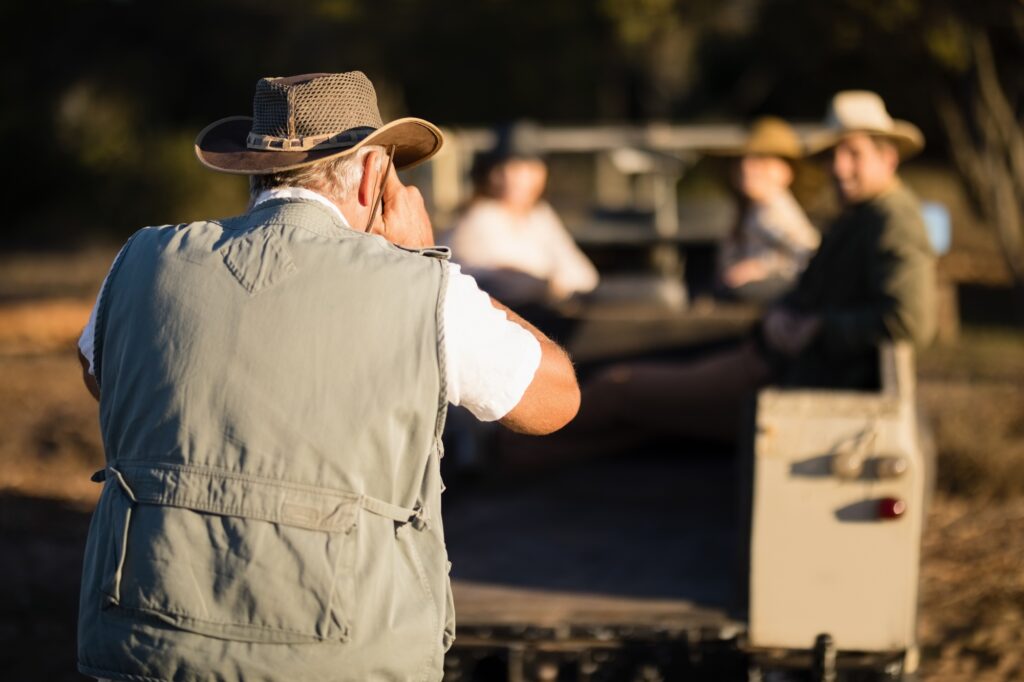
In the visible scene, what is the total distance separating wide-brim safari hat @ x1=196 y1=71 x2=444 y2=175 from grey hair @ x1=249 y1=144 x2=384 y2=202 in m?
0.02

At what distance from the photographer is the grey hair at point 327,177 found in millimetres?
2412

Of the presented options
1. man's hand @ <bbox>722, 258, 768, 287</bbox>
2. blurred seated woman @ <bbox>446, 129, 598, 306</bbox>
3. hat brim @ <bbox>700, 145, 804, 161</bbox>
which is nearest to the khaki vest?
blurred seated woman @ <bbox>446, 129, 598, 306</bbox>

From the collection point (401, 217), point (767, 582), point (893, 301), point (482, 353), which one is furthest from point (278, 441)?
point (893, 301)

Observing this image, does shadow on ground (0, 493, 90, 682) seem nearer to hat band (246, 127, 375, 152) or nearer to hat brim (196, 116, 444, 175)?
hat brim (196, 116, 444, 175)

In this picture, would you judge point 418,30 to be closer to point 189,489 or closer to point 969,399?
point 969,399

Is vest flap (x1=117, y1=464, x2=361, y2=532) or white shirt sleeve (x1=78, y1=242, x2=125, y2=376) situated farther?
white shirt sleeve (x1=78, y1=242, x2=125, y2=376)

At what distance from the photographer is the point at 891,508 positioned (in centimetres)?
339

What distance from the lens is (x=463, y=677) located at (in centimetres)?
360

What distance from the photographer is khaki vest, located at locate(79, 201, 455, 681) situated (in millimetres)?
2164

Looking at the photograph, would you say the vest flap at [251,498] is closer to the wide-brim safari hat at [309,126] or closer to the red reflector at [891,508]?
the wide-brim safari hat at [309,126]

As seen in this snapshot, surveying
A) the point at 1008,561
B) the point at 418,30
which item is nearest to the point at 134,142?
the point at 418,30

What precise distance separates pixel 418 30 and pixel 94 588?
1707 centimetres

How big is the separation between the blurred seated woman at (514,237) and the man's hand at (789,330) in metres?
1.31

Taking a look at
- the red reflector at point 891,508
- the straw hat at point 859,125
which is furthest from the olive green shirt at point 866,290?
the red reflector at point 891,508
